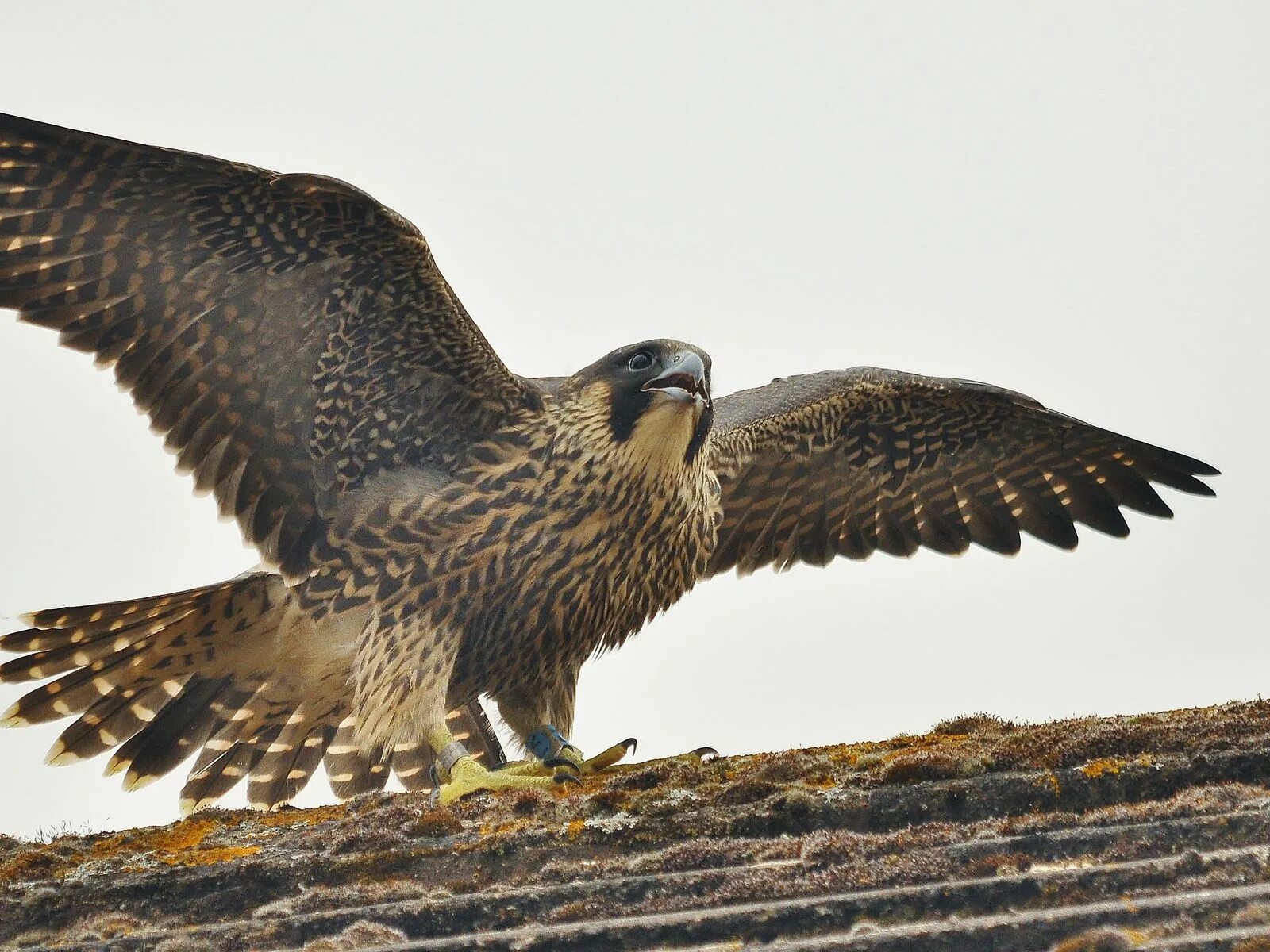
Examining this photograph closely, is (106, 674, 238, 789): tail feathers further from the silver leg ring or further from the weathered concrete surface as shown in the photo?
the weathered concrete surface

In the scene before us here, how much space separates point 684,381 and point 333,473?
1.32 meters

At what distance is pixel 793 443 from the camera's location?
659 cm

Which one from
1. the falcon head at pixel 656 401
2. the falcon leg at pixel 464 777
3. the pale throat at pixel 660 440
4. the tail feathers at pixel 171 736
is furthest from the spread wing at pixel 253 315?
the falcon leg at pixel 464 777

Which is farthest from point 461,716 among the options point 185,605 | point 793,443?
point 793,443

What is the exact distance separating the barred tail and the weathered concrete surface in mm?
1243

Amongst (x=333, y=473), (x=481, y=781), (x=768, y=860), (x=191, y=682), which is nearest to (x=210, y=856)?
(x=481, y=781)

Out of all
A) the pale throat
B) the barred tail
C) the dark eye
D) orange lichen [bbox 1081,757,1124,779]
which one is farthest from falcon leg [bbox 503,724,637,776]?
orange lichen [bbox 1081,757,1124,779]

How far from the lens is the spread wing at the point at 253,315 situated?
4977mm

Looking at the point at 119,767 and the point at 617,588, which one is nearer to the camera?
the point at 617,588

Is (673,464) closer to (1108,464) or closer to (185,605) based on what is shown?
(185,605)

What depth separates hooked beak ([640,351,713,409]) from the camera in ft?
16.9

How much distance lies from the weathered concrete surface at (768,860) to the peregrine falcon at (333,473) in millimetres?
974

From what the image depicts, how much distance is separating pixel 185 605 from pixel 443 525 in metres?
1.07

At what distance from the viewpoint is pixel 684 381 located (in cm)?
520
